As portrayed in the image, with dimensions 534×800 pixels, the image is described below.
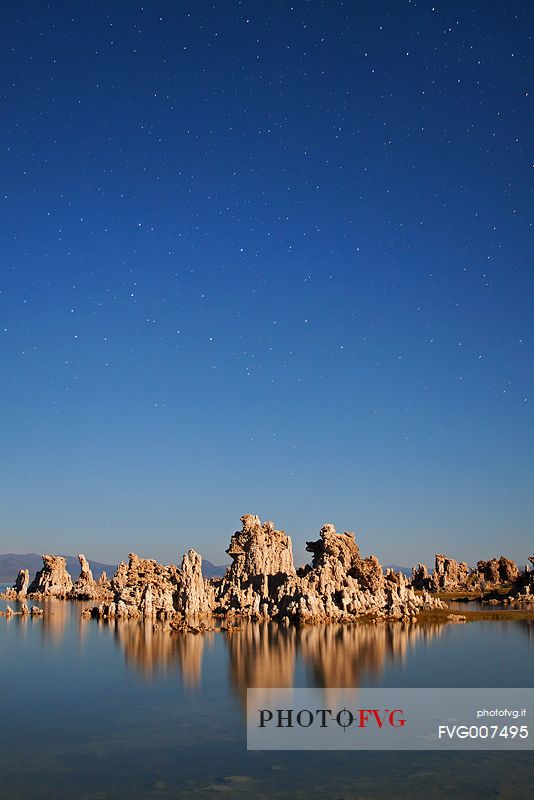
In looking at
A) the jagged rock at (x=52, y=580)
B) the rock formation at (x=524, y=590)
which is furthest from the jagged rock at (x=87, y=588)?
the rock formation at (x=524, y=590)

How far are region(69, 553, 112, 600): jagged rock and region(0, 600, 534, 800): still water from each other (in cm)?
6114

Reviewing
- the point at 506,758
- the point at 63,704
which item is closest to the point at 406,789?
the point at 506,758

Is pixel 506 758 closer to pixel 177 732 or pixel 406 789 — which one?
pixel 406 789

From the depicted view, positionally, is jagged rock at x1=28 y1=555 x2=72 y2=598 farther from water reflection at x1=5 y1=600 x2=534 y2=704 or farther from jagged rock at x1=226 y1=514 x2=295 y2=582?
jagged rock at x1=226 y1=514 x2=295 y2=582

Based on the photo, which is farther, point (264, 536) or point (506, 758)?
point (264, 536)

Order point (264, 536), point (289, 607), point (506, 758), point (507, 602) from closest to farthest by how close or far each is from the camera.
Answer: point (506, 758), point (289, 607), point (264, 536), point (507, 602)

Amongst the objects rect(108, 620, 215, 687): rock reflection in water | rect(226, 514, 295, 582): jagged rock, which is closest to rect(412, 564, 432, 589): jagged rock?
rect(226, 514, 295, 582): jagged rock

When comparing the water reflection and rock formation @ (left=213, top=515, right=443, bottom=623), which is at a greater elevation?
rock formation @ (left=213, top=515, right=443, bottom=623)

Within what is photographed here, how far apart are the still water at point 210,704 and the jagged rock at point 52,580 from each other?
7087 cm

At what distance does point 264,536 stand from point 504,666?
57.5 m

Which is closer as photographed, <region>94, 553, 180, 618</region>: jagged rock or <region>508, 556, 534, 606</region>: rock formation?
<region>94, 553, 180, 618</region>: jagged rock

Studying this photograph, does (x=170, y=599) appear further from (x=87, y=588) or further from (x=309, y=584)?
(x=87, y=588)

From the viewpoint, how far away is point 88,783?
28.9 metres

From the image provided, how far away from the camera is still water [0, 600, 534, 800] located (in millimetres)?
28750
